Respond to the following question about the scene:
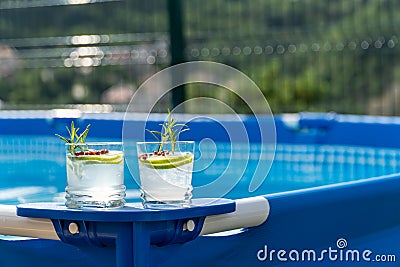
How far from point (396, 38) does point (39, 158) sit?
3.48 meters

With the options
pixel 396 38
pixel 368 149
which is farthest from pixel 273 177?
pixel 396 38

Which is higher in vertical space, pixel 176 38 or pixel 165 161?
pixel 176 38

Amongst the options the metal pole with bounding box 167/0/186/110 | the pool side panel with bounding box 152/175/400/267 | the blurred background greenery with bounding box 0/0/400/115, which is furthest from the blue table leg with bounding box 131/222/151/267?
the blurred background greenery with bounding box 0/0/400/115

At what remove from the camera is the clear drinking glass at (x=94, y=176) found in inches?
59.1

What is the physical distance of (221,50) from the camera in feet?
23.1

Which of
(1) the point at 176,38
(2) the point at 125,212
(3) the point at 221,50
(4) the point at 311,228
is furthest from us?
(3) the point at 221,50

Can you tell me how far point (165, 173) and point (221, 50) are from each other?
5.57m

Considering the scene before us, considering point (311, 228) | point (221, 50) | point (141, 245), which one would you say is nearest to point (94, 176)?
point (141, 245)

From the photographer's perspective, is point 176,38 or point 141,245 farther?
point 176,38

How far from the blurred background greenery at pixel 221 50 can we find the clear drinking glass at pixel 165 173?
17.0 feet

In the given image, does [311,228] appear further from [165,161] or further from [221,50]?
[221,50]

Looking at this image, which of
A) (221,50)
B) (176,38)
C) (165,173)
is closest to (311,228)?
(165,173)

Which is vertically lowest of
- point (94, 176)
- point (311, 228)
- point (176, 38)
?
point (311, 228)

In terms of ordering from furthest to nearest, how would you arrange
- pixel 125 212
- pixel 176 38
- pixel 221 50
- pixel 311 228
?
pixel 221 50
pixel 176 38
pixel 311 228
pixel 125 212
